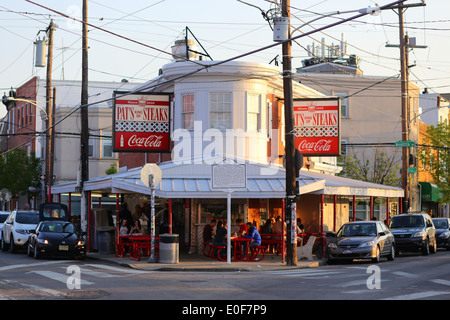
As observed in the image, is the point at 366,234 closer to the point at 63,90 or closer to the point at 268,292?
the point at 268,292

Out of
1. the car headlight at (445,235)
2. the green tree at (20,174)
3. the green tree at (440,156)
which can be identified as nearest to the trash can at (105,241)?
the car headlight at (445,235)

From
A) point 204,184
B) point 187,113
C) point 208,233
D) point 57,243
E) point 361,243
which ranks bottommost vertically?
point 57,243

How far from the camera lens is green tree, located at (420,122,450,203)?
54.6 m

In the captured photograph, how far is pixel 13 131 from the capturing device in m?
67.4

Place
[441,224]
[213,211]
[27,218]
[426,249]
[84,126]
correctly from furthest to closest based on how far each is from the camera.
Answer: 1. [441,224]
2. [27,218]
3. [84,126]
4. [426,249]
5. [213,211]

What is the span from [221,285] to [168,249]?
7916 millimetres

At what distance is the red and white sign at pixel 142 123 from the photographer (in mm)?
30672

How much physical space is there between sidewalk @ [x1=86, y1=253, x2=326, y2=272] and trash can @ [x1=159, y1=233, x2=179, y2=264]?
0.28 meters

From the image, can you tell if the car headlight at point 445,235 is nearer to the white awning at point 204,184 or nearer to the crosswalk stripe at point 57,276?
the white awning at point 204,184

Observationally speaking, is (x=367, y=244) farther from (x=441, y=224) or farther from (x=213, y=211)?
(x=441, y=224)

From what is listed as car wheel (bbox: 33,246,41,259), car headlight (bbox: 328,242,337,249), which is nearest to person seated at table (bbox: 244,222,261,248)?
car headlight (bbox: 328,242,337,249)

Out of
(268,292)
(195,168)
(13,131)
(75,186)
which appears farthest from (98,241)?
(13,131)

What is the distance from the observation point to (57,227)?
2869 cm

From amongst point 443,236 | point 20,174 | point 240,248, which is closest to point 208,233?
point 240,248
